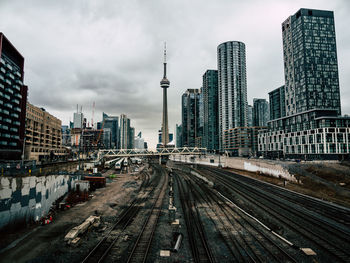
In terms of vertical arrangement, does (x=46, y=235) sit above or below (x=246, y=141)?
below

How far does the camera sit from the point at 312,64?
459 feet

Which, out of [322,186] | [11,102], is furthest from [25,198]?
[11,102]

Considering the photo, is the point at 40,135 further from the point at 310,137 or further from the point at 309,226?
the point at 310,137

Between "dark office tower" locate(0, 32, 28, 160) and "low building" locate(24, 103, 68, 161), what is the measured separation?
9777 mm

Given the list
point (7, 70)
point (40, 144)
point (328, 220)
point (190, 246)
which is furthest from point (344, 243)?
point (40, 144)

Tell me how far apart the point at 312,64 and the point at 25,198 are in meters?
172

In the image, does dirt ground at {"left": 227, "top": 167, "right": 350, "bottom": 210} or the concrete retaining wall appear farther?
dirt ground at {"left": 227, "top": 167, "right": 350, "bottom": 210}

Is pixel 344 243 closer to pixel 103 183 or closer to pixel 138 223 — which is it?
pixel 138 223

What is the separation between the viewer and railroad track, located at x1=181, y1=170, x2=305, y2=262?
55.5 ft

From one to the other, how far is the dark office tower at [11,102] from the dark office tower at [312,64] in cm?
16757

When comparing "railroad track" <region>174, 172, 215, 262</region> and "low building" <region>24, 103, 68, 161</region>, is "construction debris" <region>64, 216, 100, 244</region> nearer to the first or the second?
"railroad track" <region>174, 172, 215, 262</region>

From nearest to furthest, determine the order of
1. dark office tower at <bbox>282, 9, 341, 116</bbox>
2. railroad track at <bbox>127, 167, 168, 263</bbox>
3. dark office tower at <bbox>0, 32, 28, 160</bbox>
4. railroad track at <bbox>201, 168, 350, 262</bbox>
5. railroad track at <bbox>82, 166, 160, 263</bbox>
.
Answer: railroad track at <bbox>82, 166, 160, 263</bbox>
railroad track at <bbox>127, 167, 168, 263</bbox>
railroad track at <bbox>201, 168, 350, 262</bbox>
dark office tower at <bbox>0, 32, 28, 160</bbox>
dark office tower at <bbox>282, 9, 341, 116</bbox>

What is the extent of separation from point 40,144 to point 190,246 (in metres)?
141

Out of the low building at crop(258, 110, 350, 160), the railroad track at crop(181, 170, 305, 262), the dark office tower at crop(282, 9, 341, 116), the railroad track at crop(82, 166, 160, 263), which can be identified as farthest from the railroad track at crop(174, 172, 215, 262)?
the dark office tower at crop(282, 9, 341, 116)
